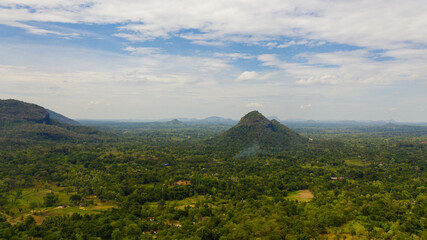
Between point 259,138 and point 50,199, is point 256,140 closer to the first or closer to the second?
point 259,138

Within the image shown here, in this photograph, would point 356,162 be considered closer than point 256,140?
Yes

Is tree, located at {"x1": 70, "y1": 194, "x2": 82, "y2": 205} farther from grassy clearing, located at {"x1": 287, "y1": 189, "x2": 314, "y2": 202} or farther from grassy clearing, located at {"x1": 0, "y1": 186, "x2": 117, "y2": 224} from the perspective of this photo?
grassy clearing, located at {"x1": 287, "y1": 189, "x2": 314, "y2": 202}

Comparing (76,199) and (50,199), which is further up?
(50,199)

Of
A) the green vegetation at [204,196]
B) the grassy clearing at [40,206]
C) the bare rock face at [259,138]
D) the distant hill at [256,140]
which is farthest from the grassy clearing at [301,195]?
the bare rock face at [259,138]

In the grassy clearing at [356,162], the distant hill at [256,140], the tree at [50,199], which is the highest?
the distant hill at [256,140]

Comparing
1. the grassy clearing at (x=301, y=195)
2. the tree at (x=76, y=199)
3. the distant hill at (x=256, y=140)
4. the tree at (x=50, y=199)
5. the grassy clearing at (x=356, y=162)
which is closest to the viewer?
the tree at (x=50, y=199)

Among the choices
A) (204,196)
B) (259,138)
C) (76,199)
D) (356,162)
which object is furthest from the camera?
(259,138)

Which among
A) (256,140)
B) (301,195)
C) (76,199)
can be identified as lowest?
(301,195)

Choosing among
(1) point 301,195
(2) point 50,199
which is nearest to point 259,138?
(1) point 301,195

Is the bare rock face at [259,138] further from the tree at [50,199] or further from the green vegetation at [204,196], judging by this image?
the tree at [50,199]

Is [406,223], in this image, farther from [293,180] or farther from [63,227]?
[63,227]
